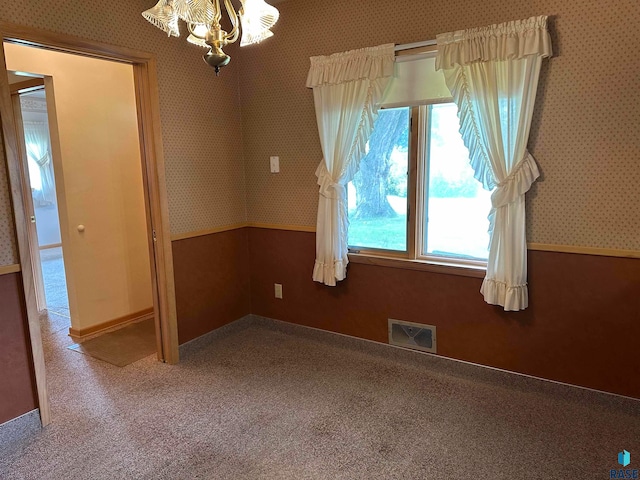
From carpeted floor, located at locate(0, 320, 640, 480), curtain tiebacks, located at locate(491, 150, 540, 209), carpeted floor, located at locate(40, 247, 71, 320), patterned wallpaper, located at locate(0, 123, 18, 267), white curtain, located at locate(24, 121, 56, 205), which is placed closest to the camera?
carpeted floor, located at locate(0, 320, 640, 480)

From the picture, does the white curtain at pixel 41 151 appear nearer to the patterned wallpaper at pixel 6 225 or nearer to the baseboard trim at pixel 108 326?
the baseboard trim at pixel 108 326

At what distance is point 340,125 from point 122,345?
2.42 m

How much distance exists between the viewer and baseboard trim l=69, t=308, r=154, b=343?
351 centimetres

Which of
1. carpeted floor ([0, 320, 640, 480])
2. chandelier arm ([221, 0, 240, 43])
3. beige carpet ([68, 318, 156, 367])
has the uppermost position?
chandelier arm ([221, 0, 240, 43])

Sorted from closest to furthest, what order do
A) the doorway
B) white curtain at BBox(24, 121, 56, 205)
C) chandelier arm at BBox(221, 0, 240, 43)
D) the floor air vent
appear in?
chandelier arm at BBox(221, 0, 240, 43) → the floor air vent → the doorway → white curtain at BBox(24, 121, 56, 205)

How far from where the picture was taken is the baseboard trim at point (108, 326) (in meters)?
3.51

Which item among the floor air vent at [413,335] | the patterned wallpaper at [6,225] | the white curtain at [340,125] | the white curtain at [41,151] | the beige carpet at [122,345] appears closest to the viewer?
the patterned wallpaper at [6,225]

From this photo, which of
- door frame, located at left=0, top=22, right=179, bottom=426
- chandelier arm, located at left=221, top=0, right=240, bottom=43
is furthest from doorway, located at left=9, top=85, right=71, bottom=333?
chandelier arm, located at left=221, top=0, right=240, bottom=43

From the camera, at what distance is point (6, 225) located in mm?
2129

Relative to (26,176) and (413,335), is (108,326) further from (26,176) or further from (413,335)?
(413,335)

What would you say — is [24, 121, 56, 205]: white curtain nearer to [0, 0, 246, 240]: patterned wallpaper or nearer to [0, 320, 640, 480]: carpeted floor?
[0, 0, 246, 240]: patterned wallpaper

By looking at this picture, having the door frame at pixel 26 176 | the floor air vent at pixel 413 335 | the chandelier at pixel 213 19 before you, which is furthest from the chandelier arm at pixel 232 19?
the door frame at pixel 26 176

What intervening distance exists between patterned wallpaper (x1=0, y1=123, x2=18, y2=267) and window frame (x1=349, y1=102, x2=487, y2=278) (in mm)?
2172

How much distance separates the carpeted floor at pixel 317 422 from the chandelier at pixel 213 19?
1791 mm
